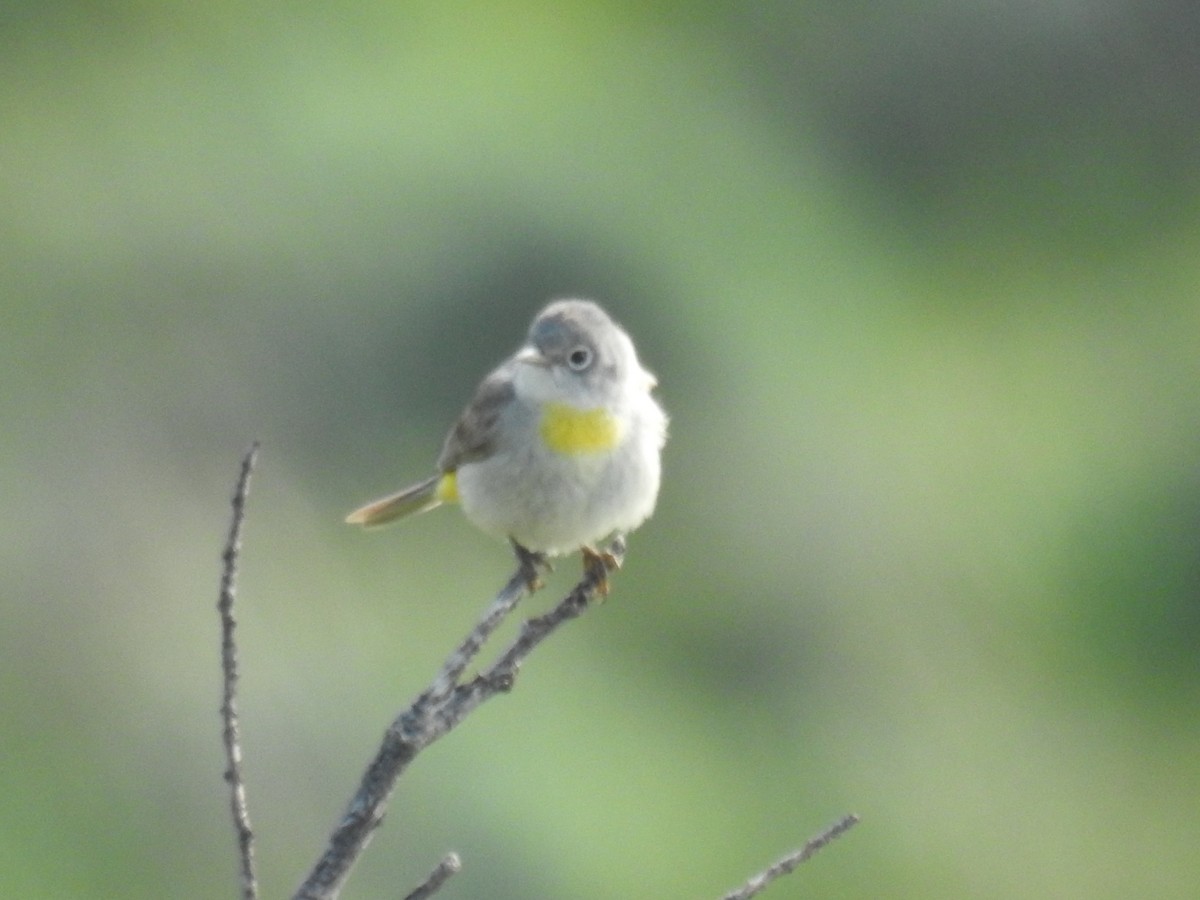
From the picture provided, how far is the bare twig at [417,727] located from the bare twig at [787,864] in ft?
1.31

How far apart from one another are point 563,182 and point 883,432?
8.71 feet

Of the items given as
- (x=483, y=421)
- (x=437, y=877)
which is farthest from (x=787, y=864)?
(x=483, y=421)

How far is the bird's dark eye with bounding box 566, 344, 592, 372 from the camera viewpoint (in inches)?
153

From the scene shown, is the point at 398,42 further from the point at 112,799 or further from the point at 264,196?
the point at 112,799

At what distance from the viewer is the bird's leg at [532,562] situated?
3658mm

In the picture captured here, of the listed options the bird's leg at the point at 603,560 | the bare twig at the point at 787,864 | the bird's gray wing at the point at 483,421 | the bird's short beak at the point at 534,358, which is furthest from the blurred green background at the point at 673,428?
the bare twig at the point at 787,864

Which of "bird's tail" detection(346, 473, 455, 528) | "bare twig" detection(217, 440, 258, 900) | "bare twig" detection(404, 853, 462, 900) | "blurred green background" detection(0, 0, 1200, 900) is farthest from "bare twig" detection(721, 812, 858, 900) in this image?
"blurred green background" detection(0, 0, 1200, 900)

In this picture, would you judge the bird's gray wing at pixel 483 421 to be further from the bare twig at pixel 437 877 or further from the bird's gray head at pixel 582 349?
the bare twig at pixel 437 877

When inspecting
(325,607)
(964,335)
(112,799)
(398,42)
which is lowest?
(112,799)

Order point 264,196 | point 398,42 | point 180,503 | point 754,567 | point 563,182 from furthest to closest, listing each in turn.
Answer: point 398,42
point 563,182
point 264,196
point 754,567
point 180,503

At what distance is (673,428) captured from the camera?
10625mm

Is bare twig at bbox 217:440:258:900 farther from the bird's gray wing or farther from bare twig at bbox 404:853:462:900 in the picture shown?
the bird's gray wing

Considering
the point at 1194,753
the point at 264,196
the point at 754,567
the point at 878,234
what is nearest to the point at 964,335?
the point at 878,234

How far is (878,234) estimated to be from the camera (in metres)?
15.9
